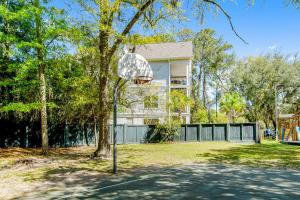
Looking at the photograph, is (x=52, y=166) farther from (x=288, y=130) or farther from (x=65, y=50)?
(x=288, y=130)

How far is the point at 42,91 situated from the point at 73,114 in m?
7.15

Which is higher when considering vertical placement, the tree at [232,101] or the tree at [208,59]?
the tree at [208,59]

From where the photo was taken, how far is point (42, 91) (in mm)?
17156

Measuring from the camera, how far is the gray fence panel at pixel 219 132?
1151 inches

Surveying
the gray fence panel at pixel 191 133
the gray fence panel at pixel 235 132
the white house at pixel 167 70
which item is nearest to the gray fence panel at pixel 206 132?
the gray fence panel at pixel 191 133

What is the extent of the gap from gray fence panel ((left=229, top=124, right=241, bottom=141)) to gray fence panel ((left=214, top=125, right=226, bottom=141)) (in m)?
0.62

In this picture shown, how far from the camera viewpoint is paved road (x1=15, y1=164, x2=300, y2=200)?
7.83 m

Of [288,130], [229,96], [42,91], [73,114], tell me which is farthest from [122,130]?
[229,96]

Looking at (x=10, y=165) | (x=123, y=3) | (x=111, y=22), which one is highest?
(x=123, y=3)

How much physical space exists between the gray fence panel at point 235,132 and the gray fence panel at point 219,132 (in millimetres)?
620

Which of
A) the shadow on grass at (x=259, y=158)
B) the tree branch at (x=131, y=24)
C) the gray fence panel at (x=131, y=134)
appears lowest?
the shadow on grass at (x=259, y=158)

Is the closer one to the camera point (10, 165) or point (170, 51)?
A: point (10, 165)

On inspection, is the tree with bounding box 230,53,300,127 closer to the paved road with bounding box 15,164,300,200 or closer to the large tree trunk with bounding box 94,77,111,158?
the large tree trunk with bounding box 94,77,111,158

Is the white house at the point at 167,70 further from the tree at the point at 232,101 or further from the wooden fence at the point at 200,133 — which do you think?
the tree at the point at 232,101
